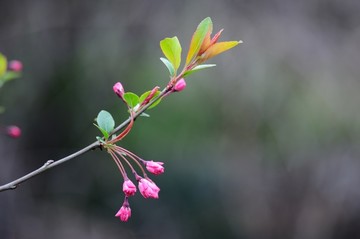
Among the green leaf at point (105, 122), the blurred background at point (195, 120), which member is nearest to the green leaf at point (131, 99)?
the green leaf at point (105, 122)

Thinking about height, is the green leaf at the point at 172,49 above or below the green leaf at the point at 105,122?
above

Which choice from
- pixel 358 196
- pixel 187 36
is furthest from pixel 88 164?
pixel 358 196

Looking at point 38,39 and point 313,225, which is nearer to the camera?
point 38,39

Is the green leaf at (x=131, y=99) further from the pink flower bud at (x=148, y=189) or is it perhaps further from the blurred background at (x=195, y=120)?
the blurred background at (x=195, y=120)

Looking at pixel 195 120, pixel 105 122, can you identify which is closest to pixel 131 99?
pixel 105 122

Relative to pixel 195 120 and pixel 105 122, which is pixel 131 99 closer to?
pixel 105 122

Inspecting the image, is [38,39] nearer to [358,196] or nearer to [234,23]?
[234,23]

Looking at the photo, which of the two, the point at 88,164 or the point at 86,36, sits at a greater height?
the point at 86,36

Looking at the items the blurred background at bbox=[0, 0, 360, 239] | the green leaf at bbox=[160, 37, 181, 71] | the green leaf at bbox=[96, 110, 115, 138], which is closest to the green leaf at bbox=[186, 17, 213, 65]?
the green leaf at bbox=[160, 37, 181, 71]

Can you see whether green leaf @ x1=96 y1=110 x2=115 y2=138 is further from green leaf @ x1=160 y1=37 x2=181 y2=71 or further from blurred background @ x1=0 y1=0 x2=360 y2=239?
blurred background @ x1=0 y1=0 x2=360 y2=239
